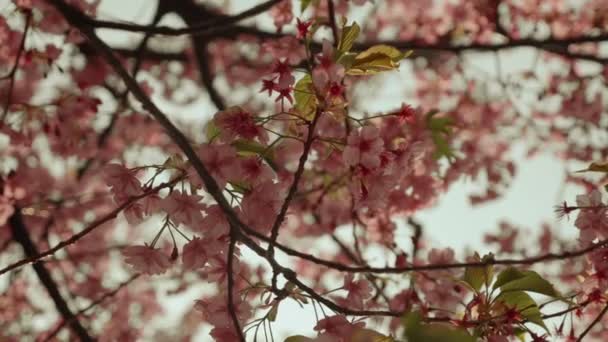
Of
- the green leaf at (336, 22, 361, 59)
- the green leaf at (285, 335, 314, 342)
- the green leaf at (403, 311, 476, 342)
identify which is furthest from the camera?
the green leaf at (336, 22, 361, 59)

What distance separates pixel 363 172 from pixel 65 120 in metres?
2.25

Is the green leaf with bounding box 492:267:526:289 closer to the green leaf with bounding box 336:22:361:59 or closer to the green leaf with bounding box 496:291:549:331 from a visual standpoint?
the green leaf with bounding box 496:291:549:331

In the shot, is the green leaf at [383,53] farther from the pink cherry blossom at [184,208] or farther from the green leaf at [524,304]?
the green leaf at [524,304]

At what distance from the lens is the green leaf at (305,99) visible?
6.10 feet

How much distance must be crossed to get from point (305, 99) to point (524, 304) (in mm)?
851

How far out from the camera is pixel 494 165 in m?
4.69

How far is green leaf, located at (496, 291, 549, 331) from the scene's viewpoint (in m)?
1.81

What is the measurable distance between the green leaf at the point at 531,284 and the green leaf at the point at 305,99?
0.75 meters

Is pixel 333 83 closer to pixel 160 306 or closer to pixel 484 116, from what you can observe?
pixel 484 116

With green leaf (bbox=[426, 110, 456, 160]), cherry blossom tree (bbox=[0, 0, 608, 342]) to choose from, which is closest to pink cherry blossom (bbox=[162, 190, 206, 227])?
cherry blossom tree (bbox=[0, 0, 608, 342])

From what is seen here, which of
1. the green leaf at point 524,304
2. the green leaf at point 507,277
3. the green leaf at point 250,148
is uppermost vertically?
the green leaf at point 250,148

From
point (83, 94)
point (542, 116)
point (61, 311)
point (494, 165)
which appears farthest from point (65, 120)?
point (542, 116)

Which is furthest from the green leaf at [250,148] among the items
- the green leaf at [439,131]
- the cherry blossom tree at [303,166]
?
the green leaf at [439,131]

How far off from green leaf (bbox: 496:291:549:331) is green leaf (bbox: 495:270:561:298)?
0.9 inches
